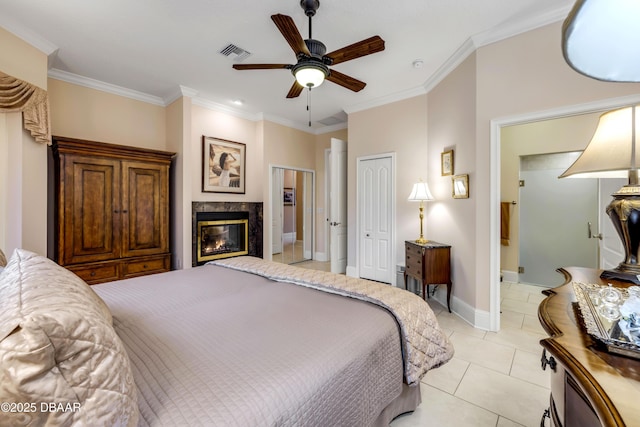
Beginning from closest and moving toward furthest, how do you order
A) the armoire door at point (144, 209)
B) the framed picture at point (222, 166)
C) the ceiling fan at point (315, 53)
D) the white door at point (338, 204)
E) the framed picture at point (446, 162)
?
the ceiling fan at point (315, 53) < the framed picture at point (446, 162) < the armoire door at point (144, 209) < the framed picture at point (222, 166) < the white door at point (338, 204)

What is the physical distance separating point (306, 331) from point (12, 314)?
88cm

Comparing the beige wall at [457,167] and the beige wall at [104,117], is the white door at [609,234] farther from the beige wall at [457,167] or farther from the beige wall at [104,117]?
the beige wall at [104,117]

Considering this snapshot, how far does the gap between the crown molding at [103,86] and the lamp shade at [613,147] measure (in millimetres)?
4932

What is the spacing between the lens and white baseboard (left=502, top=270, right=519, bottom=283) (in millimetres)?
4156

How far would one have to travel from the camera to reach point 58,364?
1.76 feet

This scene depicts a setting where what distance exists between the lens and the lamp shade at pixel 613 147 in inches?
40.1

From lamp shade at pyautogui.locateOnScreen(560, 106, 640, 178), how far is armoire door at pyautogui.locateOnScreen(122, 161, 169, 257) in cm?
418

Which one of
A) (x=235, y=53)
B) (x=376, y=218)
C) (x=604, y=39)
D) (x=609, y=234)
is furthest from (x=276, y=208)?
(x=604, y=39)

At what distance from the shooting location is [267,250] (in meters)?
4.88

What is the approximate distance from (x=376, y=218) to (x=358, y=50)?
8.47 feet

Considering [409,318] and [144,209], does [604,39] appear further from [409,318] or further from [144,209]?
A: [144,209]

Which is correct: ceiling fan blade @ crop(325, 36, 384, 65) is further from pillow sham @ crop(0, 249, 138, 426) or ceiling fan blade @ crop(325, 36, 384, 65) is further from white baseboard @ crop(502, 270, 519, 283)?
white baseboard @ crop(502, 270, 519, 283)

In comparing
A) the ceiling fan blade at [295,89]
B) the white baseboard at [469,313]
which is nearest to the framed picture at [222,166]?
the ceiling fan blade at [295,89]

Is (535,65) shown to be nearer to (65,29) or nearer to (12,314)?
(12,314)
